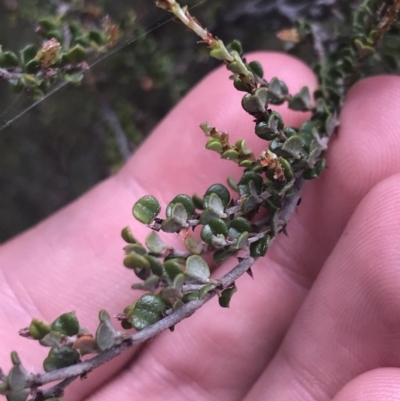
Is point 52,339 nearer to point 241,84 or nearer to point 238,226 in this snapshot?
point 238,226

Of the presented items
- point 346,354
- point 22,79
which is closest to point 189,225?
point 22,79

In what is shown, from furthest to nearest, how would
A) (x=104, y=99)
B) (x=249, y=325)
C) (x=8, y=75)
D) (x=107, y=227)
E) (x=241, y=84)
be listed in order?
(x=104, y=99) < (x=107, y=227) < (x=249, y=325) < (x=8, y=75) < (x=241, y=84)

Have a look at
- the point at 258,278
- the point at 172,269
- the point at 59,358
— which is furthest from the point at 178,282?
the point at 258,278

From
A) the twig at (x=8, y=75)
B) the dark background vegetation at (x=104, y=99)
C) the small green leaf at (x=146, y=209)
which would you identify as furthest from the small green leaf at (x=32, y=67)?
the small green leaf at (x=146, y=209)

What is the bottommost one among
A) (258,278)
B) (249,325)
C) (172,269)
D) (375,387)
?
(375,387)

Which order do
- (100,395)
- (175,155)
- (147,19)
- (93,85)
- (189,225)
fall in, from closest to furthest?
(189,225)
(147,19)
(100,395)
(175,155)
(93,85)

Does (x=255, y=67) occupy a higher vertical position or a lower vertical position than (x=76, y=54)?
lower

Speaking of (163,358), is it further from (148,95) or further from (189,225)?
(148,95)
